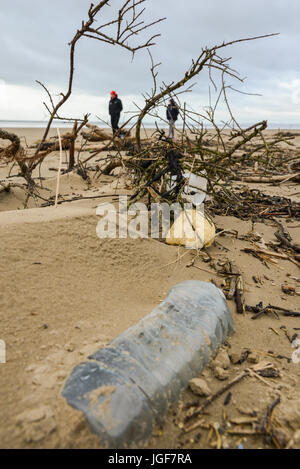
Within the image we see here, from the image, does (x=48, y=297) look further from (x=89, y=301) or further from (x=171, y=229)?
(x=171, y=229)

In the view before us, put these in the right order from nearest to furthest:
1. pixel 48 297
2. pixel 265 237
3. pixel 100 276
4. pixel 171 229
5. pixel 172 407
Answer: pixel 172 407, pixel 48 297, pixel 100 276, pixel 171 229, pixel 265 237

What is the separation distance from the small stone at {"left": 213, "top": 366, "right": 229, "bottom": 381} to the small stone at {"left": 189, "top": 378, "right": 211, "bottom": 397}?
113 millimetres

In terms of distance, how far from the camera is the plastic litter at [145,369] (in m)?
1.12

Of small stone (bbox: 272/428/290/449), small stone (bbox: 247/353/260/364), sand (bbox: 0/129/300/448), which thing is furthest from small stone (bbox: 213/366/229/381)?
small stone (bbox: 272/428/290/449)

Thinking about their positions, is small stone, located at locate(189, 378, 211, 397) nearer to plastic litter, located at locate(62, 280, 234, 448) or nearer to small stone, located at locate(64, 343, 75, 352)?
plastic litter, located at locate(62, 280, 234, 448)

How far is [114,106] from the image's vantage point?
11.4 m

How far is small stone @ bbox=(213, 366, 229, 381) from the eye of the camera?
1.50m

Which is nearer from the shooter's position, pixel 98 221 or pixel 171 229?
pixel 98 221

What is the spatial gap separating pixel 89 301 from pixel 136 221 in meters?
1.24

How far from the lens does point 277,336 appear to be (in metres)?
1.89

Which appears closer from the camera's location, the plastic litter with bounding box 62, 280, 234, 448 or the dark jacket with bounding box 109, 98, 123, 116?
the plastic litter with bounding box 62, 280, 234, 448

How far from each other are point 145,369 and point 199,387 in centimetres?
28
